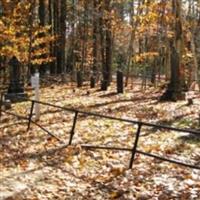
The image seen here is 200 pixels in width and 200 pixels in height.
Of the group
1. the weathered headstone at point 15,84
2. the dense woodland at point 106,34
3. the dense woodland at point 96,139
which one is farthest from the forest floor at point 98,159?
the weathered headstone at point 15,84

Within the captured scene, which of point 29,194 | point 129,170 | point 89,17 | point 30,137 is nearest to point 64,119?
point 30,137

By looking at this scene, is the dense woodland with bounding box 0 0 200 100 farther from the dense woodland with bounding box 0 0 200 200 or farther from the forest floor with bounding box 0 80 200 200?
the forest floor with bounding box 0 80 200 200

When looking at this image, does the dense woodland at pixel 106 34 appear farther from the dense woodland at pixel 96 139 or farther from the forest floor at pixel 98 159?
the forest floor at pixel 98 159

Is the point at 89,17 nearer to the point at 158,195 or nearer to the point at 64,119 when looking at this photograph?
the point at 64,119

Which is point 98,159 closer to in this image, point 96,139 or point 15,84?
point 96,139

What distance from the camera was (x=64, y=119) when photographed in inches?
596

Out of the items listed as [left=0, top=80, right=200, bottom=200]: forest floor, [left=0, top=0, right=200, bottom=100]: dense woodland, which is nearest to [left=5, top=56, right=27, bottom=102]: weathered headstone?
[left=0, top=0, right=200, bottom=100]: dense woodland

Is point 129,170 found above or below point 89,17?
below

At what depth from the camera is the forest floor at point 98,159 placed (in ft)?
27.7

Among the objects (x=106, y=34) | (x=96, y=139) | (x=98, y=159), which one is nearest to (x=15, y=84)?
(x=106, y=34)

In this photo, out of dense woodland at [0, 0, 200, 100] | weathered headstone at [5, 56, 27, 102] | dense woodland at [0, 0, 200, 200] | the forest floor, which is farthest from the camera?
weathered headstone at [5, 56, 27, 102]

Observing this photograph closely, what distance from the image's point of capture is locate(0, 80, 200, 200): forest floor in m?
8.43

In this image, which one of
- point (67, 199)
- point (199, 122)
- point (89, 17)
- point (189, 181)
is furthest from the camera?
point (89, 17)

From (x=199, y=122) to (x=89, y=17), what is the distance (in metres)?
20.0
